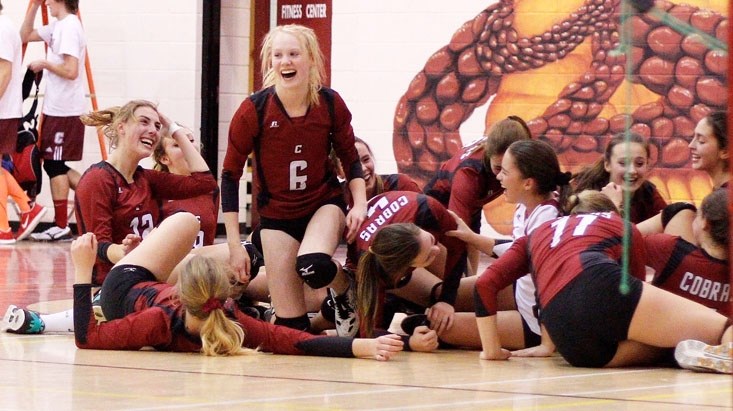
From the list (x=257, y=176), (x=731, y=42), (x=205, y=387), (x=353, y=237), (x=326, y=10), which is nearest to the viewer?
(x=731, y=42)

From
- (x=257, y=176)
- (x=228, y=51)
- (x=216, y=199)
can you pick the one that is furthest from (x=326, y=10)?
(x=257, y=176)

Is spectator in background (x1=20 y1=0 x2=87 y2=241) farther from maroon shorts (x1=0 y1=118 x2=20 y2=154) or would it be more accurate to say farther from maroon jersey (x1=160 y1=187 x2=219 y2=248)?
maroon jersey (x1=160 y1=187 x2=219 y2=248)

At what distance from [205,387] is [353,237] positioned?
1.50 m

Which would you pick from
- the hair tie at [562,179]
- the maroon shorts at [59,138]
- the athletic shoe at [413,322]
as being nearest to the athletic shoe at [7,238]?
the maroon shorts at [59,138]

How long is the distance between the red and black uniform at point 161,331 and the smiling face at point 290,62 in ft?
3.58

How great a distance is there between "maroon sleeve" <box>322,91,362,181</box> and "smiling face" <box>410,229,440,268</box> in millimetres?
755

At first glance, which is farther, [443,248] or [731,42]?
[443,248]

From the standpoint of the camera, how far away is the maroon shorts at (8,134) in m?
10.4

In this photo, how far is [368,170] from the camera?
622cm

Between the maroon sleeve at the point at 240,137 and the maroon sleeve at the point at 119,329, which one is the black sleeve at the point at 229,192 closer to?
A: the maroon sleeve at the point at 240,137

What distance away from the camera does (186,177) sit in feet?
20.4

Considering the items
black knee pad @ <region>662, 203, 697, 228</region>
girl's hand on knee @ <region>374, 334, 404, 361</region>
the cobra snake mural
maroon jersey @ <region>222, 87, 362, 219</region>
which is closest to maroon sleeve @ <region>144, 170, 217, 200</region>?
maroon jersey @ <region>222, 87, 362, 219</region>

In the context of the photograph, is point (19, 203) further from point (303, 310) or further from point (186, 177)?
point (303, 310)

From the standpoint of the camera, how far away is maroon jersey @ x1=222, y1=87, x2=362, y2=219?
5570mm
